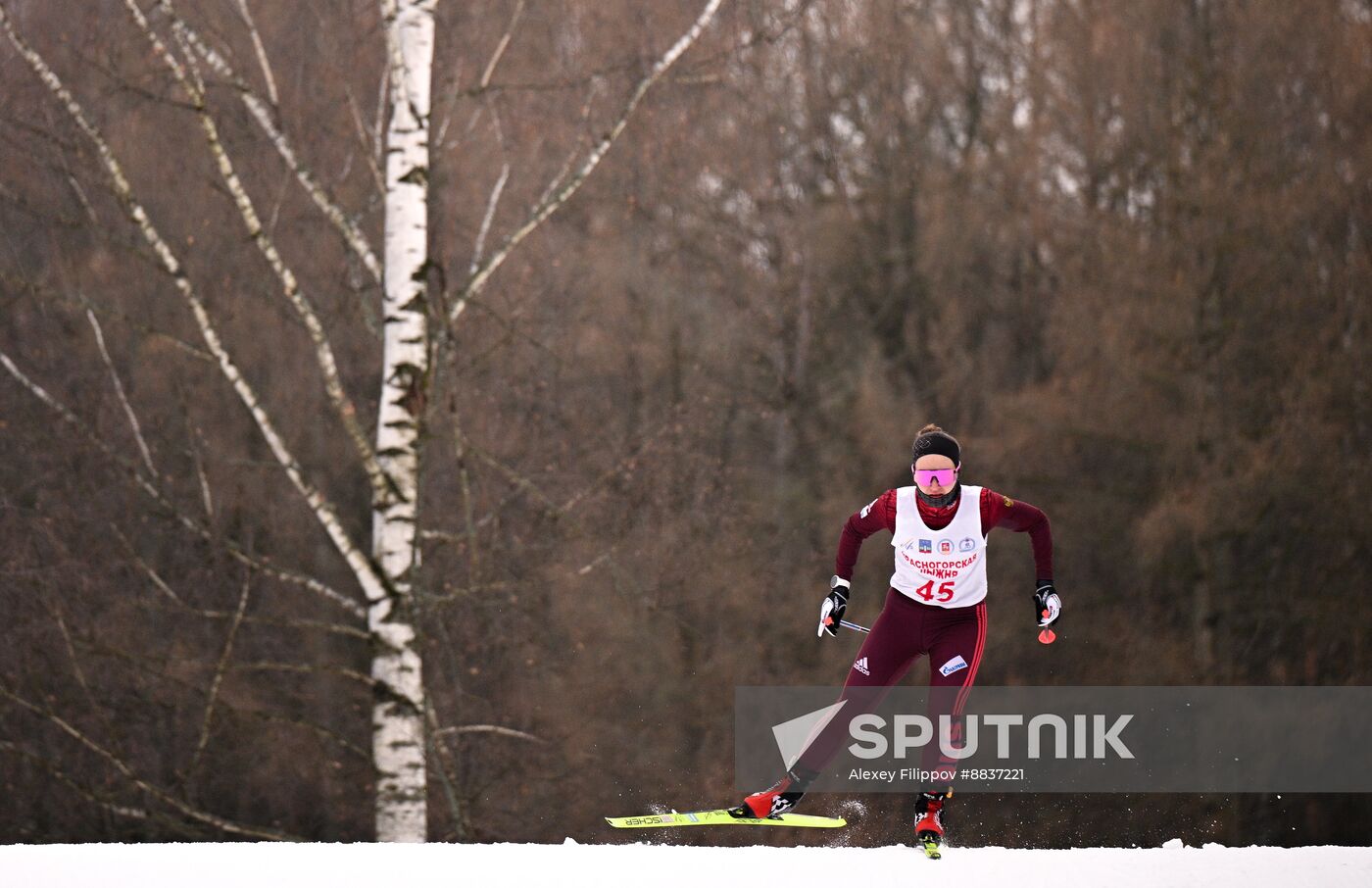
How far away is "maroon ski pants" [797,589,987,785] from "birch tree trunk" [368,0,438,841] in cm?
315

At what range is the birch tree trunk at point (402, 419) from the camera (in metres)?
7.28

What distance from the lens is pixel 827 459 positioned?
575 inches

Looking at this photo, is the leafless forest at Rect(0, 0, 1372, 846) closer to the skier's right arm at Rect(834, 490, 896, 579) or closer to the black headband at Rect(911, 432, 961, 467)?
the skier's right arm at Rect(834, 490, 896, 579)

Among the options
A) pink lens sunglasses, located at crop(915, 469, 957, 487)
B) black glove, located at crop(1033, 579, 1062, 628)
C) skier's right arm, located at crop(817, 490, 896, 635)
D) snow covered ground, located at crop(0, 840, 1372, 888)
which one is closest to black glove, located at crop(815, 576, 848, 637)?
skier's right arm, located at crop(817, 490, 896, 635)

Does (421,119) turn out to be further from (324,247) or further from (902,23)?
(902,23)

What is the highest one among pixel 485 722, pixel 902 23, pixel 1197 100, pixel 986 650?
pixel 902 23

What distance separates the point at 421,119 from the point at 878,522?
3746 millimetres

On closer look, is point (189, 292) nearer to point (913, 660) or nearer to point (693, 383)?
point (913, 660)

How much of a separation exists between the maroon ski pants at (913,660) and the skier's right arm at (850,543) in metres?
0.16

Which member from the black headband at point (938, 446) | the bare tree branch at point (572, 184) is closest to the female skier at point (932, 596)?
the black headband at point (938, 446)

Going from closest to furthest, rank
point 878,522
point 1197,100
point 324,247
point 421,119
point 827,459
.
Result: point 878,522, point 421,119, point 324,247, point 1197,100, point 827,459

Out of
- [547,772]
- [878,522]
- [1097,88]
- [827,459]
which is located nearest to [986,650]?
[827,459]

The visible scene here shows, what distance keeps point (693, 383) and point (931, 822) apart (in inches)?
392

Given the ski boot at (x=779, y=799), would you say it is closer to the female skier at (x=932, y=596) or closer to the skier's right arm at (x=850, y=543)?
the female skier at (x=932, y=596)
